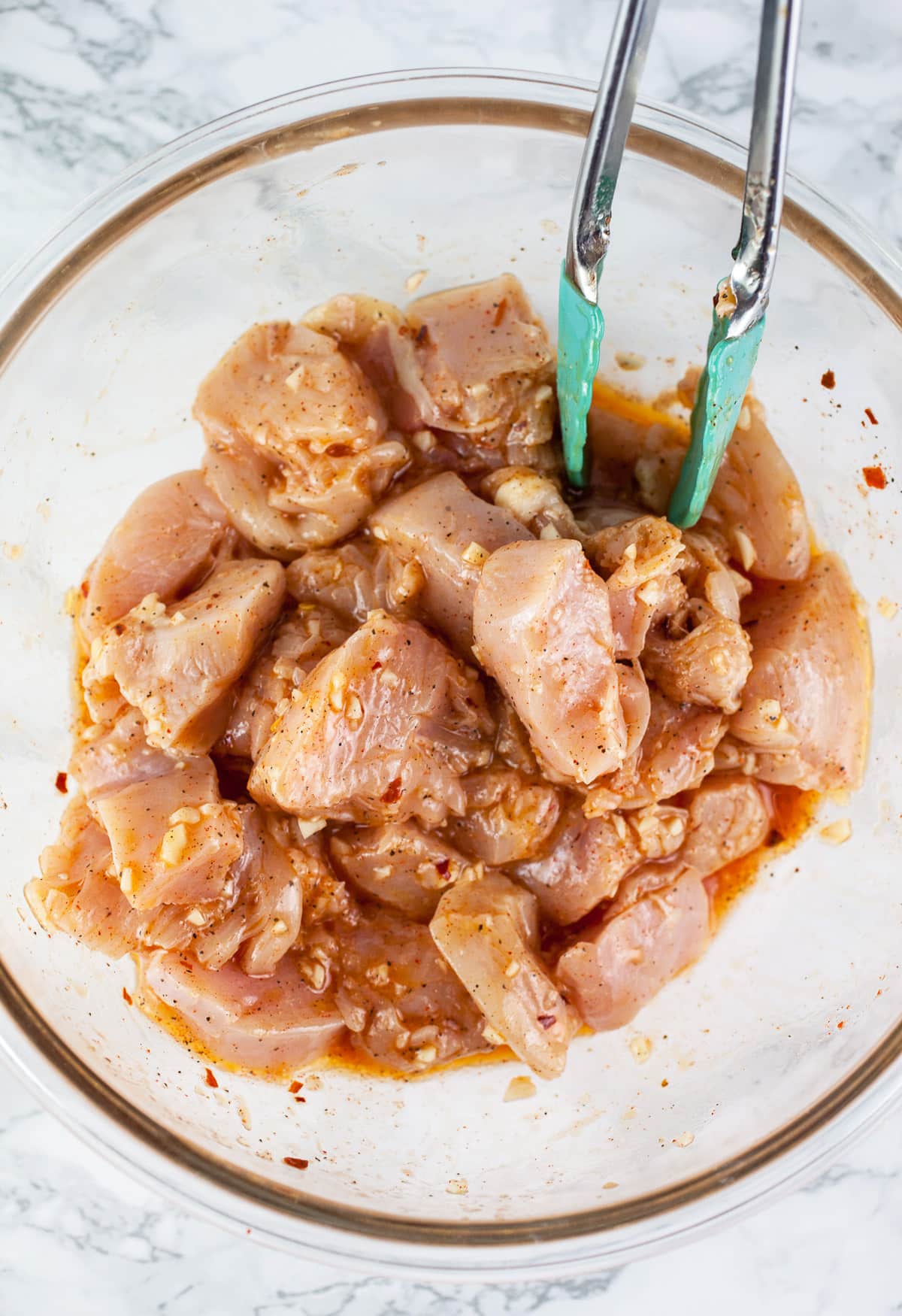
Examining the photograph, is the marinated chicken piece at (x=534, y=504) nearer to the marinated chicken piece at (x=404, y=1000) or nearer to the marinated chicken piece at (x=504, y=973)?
the marinated chicken piece at (x=504, y=973)

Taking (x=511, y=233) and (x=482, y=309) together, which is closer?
(x=482, y=309)

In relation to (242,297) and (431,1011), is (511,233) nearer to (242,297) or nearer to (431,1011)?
(242,297)

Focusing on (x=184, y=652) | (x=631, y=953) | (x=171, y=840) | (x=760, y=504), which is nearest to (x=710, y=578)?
(x=760, y=504)

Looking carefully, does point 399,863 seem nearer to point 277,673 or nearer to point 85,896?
point 277,673

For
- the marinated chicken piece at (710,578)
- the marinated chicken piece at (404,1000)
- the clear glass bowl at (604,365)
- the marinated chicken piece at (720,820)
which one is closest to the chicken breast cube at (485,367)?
the clear glass bowl at (604,365)

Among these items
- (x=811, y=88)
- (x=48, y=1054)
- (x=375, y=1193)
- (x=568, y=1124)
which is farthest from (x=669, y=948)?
(x=811, y=88)

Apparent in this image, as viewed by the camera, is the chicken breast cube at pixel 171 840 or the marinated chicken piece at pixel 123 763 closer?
the chicken breast cube at pixel 171 840

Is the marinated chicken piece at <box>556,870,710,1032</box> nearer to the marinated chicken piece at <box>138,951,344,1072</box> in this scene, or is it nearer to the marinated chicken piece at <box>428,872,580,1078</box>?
the marinated chicken piece at <box>428,872,580,1078</box>

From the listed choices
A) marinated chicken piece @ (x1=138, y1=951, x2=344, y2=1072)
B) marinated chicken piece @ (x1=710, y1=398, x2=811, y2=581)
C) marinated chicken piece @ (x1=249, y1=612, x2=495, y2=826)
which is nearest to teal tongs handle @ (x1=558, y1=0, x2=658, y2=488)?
marinated chicken piece @ (x1=710, y1=398, x2=811, y2=581)
